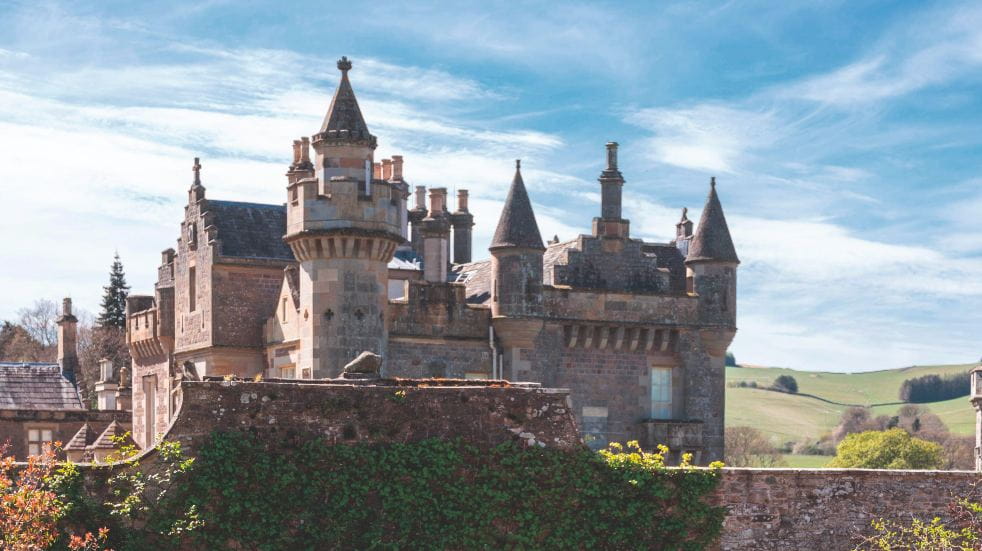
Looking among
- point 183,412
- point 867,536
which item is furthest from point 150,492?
point 867,536

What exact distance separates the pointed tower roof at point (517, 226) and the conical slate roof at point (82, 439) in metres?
15.3

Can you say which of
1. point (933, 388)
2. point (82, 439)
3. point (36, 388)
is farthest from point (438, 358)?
point (933, 388)

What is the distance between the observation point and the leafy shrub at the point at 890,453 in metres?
80.4

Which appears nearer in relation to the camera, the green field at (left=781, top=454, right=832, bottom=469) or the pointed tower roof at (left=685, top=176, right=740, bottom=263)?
the pointed tower roof at (left=685, top=176, right=740, bottom=263)

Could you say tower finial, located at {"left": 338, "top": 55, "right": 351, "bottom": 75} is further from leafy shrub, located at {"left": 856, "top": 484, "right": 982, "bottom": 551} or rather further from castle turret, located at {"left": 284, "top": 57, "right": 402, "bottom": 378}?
leafy shrub, located at {"left": 856, "top": 484, "right": 982, "bottom": 551}

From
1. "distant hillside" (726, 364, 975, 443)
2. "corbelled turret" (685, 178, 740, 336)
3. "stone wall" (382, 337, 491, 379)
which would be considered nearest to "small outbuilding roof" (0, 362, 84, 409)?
"stone wall" (382, 337, 491, 379)

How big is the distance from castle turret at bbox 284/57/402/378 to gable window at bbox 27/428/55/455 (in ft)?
58.2

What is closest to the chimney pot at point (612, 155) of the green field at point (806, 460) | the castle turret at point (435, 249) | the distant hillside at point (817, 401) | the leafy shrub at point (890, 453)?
the castle turret at point (435, 249)

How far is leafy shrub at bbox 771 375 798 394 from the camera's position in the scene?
154375 millimetres

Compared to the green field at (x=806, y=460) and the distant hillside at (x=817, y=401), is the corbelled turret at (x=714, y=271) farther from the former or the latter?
the distant hillside at (x=817, y=401)

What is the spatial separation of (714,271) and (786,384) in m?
117

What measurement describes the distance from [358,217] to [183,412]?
13.2m

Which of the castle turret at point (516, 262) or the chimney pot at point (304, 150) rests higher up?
the chimney pot at point (304, 150)

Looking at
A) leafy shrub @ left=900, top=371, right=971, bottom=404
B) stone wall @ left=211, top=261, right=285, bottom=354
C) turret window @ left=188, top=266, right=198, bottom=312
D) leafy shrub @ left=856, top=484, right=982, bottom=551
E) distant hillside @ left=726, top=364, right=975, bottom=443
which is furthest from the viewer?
leafy shrub @ left=900, top=371, right=971, bottom=404
